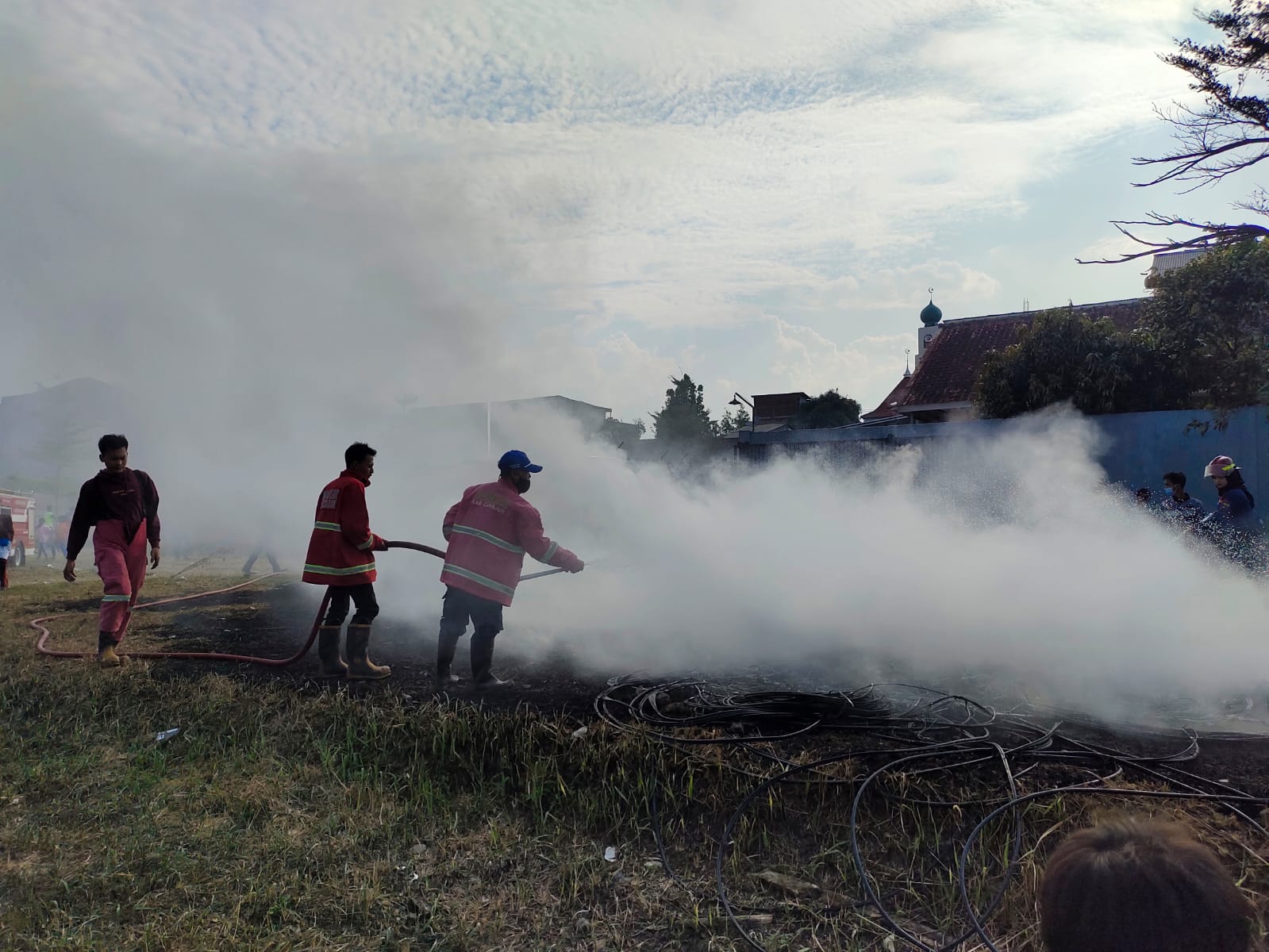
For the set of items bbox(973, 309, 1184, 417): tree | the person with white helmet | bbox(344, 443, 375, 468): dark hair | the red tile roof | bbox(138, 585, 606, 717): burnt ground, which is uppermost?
the red tile roof

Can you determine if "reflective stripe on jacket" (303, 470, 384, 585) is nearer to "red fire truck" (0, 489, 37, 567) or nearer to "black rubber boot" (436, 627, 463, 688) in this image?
"black rubber boot" (436, 627, 463, 688)

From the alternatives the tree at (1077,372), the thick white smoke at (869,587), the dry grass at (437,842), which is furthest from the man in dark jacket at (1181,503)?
the tree at (1077,372)

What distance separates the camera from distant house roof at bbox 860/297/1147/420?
74.4 ft

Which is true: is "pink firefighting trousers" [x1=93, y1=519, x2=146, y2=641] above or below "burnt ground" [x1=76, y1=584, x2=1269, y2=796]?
above

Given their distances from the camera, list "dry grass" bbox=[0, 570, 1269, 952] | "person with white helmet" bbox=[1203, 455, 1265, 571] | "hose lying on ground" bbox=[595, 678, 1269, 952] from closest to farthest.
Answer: "dry grass" bbox=[0, 570, 1269, 952] < "hose lying on ground" bbox=[595, 678, 1269, 952] < "person with white helmet" bbox=[1203, 455, 1265, 571]

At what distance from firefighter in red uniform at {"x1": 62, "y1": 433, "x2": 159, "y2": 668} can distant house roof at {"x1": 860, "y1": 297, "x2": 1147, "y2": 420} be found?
19.7 metres

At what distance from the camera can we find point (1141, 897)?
1.32 metres

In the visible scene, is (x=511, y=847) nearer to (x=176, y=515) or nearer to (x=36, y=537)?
(x=176, y=515)

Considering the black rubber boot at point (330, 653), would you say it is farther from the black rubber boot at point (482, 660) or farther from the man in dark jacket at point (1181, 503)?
the man in dark jacket at point (1181, 503)

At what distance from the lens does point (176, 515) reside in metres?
17.8

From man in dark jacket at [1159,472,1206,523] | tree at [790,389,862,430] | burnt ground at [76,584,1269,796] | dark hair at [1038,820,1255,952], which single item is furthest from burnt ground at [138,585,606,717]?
tree at [790,389,862,430]

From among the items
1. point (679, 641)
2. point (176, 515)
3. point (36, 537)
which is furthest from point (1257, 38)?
point (36, 537)

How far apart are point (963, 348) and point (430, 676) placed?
74.3ft

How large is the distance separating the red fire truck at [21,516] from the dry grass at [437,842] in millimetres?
22641
